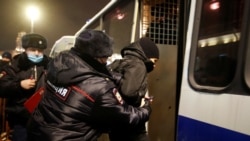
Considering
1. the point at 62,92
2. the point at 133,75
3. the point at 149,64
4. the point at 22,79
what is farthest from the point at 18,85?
the point at 62,92

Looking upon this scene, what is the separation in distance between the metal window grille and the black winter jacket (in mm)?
1328

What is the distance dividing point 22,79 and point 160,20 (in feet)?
5.84

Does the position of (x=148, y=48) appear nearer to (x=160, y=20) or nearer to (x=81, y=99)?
(x=160, y=20)

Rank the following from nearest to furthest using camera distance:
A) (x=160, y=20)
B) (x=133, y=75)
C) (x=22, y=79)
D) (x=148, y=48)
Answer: (x=133, y=75), (x=148, y=48), (x=22, y=79), (x=160, y=20)

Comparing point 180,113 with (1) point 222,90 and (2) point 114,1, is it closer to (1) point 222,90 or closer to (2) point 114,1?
(1) point 222,90

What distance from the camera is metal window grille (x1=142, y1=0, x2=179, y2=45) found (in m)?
4.39

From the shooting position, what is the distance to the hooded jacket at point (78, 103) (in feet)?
8.68

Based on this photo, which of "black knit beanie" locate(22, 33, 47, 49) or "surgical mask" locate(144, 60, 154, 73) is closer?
"surgical mask" locate(144, 60, 154, 73)

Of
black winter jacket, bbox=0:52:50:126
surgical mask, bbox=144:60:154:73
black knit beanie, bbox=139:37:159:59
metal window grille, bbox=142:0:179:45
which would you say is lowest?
black winter jacket, bbox=0:52:50:126

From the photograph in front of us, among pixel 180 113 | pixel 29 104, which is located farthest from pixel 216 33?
pixel 29 104

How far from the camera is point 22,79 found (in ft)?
13.9

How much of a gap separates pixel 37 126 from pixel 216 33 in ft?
4.95

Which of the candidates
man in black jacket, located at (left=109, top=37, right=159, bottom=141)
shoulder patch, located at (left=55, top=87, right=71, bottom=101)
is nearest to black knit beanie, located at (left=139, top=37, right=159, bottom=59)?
man in black jacket, located at (left=109, top=37, right=159, bottom=141)

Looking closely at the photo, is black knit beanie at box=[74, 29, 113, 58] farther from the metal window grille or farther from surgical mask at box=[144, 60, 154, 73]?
the metal window grille
